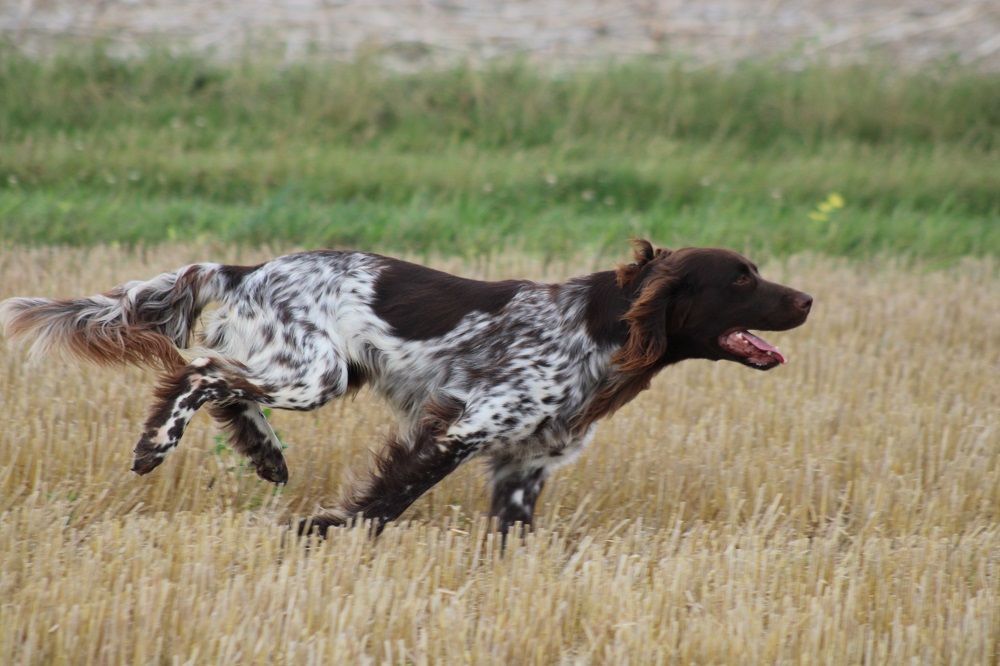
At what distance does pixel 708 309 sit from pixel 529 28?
33.9 ft

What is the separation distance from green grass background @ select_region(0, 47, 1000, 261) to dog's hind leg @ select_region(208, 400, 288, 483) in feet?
13.5

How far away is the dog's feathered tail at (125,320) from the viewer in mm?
4727

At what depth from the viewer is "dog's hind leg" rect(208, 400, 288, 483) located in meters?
4.78

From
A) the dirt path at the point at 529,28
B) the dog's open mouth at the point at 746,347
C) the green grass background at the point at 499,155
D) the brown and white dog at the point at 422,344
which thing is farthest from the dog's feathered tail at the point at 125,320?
the dirt path at the point at 529,28

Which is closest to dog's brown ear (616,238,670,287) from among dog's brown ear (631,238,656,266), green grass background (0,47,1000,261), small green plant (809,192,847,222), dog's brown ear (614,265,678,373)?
dog's brown ear (631,238,656,266)

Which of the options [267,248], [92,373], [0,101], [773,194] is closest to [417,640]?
[92,373]

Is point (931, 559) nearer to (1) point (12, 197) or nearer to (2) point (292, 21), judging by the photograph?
(1) point (12, 197)

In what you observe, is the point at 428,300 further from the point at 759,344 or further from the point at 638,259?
the point at 759,344

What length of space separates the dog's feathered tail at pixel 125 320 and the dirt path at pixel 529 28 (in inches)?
327

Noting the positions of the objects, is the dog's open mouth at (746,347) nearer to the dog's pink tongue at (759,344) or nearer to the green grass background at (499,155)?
the dog's pink tongue at (759,344)

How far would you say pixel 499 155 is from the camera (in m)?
11.3

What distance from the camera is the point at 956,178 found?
1138 cm

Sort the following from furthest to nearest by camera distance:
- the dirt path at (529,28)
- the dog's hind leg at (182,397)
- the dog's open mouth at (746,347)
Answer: the dirt path at (529,28), the dog's open mouth at (746,347), the dog's hind leg at (182,397)

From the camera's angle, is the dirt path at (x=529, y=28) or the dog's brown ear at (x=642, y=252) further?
the dirt path at (x=529, y=28)
